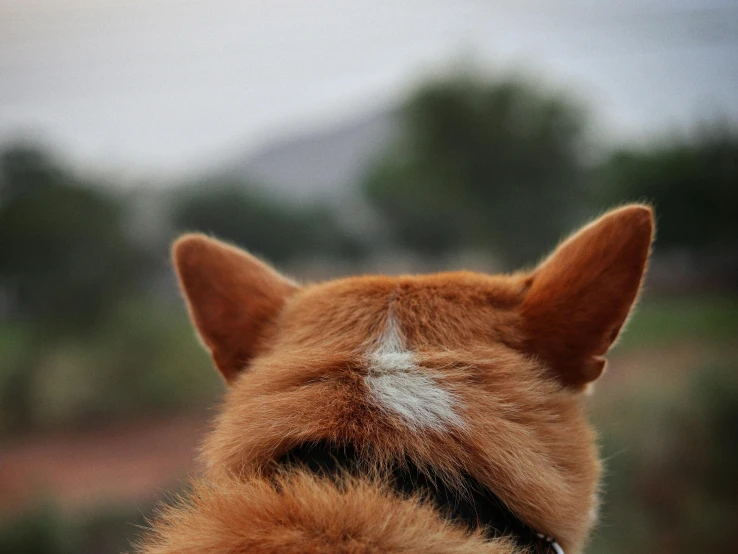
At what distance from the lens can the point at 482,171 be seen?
6637mm

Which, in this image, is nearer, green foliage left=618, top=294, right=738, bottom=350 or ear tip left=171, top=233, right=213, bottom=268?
ear tip left=171, top=233, right=213, bottom=268

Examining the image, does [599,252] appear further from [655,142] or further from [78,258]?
[78,258]

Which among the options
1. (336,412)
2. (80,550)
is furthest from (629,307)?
(80,550)

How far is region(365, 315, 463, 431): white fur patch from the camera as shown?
112 centimetres

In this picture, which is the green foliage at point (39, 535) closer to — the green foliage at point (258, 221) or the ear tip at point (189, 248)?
the green foliage at point (258, 221)

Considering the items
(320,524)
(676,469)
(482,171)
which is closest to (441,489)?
(320,524)

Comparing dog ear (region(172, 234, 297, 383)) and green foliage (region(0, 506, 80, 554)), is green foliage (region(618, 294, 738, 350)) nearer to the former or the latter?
dog ear (region(172, 234, 297, 383))

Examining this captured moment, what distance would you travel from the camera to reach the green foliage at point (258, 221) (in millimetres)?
6809

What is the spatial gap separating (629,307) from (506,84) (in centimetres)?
606

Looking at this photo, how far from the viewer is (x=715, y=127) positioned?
5480 mm

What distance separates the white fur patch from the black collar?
89 millimetres

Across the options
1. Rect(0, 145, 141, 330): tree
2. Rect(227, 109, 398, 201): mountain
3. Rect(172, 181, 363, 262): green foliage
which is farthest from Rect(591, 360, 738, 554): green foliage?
Rect(0, 145, 141, 330): tree

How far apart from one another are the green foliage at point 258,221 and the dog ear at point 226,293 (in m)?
4.91

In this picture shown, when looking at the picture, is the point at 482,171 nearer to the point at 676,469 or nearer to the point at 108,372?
the point at 676,469
